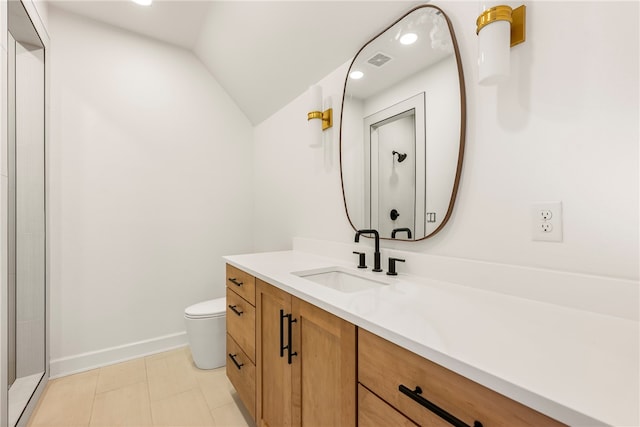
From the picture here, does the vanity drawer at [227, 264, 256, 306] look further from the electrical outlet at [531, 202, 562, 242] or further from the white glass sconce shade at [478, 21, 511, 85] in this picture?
the white glass sconce shade at [478, 21, 511, 85]

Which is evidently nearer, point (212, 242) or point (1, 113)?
point (1, 113)

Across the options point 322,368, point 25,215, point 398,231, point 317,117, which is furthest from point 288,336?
point 25,215

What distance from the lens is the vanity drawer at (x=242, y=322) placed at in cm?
146

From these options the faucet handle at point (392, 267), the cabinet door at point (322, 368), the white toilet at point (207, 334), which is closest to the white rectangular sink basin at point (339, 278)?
the faucet handle at point (392, 267)

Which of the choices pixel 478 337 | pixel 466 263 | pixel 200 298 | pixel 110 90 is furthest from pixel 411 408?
pixel 110 90

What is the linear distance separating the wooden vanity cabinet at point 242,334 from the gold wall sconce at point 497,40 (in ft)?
4.20

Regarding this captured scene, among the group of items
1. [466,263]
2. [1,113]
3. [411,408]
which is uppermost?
[1,113]

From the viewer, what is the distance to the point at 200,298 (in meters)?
2.61

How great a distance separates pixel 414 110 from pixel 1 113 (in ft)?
5.83

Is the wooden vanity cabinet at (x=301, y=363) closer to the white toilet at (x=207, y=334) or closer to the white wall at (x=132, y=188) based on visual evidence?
the white toilet at (x=207, y=334)

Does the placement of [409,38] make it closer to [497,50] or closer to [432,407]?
[497,50]

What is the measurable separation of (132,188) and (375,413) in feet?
7.81

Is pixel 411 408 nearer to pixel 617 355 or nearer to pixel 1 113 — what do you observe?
pixel 617 355

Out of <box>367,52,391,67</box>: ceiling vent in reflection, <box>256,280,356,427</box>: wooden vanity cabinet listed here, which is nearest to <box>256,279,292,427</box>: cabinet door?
<box>256,280,356,427</box>: wooden vanity cabinet
